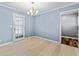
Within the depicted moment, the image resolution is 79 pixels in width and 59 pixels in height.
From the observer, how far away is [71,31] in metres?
4.32

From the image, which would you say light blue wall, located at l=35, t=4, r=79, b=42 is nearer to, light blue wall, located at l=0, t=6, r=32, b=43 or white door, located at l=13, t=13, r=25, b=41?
white door, located at l=13, t=13, r=25, b=41

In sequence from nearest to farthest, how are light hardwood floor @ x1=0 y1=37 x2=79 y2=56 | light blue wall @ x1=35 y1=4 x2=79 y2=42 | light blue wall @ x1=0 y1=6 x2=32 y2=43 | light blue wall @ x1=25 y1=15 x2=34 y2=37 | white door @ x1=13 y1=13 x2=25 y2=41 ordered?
light hardwood floor @ x1=0 y1=37 x2=79 y2=56 < light blue wall @ x1=0 y1=6 x2=32 y2=43 < light blue wall @ x1=35 y1=4 x2=79 y2=42 < white door @ x1=13 y1=13 x2=25 y2=41 < light blue wall @ x1=25 y1=15 x2=34 y2=37

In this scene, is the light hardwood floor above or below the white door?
below

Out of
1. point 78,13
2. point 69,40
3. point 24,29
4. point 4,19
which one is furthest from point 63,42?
point 4,19

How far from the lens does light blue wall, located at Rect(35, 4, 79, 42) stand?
4.97 m

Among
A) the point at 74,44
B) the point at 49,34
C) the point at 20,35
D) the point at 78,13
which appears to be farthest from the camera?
the point at 20,35

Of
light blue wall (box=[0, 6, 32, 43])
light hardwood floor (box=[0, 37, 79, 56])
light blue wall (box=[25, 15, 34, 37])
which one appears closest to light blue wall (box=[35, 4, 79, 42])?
light blue wall (box=[25, 15, 34, 37])

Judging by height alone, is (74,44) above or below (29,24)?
below

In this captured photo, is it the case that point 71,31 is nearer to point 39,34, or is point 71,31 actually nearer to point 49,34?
point 49,34

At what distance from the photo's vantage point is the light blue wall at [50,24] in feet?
16.3

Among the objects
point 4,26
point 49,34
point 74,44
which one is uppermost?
point 4,26

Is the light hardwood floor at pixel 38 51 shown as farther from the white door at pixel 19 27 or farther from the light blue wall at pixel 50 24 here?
the white door at pixel 19 27

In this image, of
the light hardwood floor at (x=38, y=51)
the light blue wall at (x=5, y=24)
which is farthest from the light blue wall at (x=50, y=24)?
the light blue wall at (x=5, y=24)

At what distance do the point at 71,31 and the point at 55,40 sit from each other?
1.32 metres
